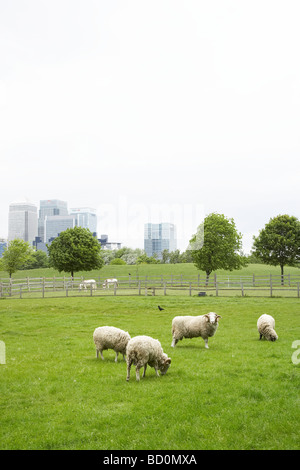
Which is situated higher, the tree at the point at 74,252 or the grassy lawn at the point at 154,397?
the tree at the point at 74,252

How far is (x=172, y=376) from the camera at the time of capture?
10.0 m

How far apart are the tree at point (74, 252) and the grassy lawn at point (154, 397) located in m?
38.0

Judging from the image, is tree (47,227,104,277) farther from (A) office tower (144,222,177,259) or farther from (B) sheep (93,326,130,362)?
(B) sheep (93,326,130,362)

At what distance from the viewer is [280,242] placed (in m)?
56.0

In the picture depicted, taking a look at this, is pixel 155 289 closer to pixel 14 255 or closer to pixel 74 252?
pixel 74 252

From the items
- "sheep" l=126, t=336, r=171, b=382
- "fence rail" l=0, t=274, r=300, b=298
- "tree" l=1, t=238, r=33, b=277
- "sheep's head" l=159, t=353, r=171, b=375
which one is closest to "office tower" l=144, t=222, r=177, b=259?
"tree" l=1, t=238, r=33, b=277

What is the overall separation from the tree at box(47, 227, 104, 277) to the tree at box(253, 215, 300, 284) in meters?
24.5

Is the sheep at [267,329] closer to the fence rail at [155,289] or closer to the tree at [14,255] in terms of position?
the fence rail at [155,289]

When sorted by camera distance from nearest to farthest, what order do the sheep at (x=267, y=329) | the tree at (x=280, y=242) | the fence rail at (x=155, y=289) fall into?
the sheep at (x=267, y=329) < the fence rail at (x=155, y=289) < the tree at (x=280, y=242)

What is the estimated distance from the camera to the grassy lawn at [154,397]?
21.1 ft

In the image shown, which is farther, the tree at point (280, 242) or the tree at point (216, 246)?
the tree at point (280, 242)

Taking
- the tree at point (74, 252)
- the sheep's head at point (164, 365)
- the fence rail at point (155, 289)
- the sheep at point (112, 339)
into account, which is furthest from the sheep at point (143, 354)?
the tree at point (74, 252)
